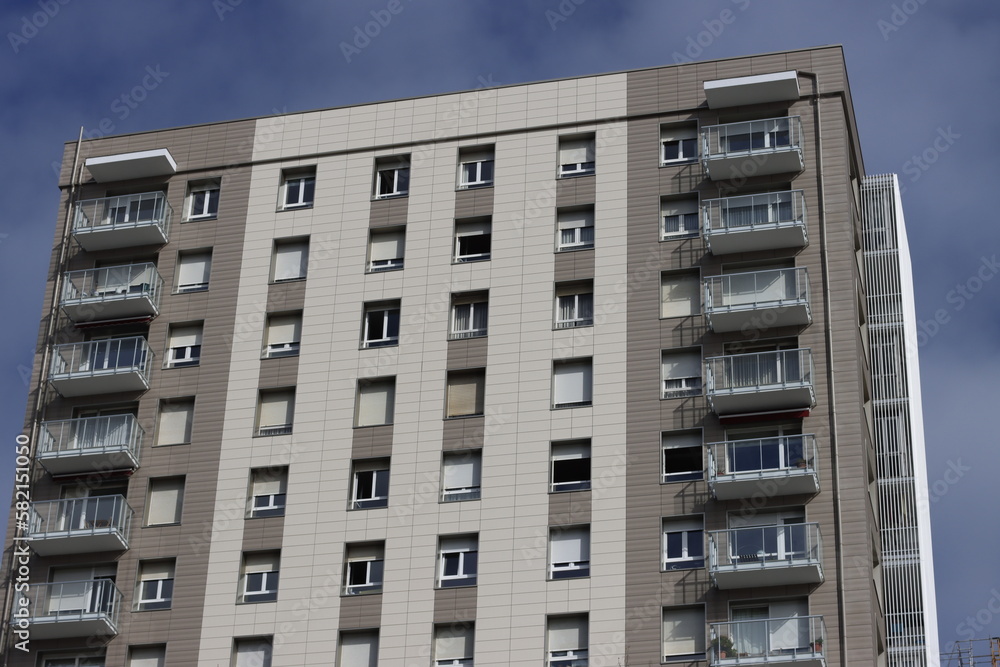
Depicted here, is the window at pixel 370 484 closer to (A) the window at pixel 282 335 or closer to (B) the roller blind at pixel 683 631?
(A) the window at pixel 282 335

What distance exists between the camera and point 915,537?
214 ft

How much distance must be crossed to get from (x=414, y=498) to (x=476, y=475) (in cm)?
199

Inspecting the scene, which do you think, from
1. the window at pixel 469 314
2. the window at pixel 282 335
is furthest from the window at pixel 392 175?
the window at pixel 282 335

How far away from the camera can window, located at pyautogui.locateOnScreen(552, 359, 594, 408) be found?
5206 centimetres

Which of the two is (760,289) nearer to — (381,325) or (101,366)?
(381,325)

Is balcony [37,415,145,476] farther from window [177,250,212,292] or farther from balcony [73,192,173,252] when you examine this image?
balcony [73,192,173,252]

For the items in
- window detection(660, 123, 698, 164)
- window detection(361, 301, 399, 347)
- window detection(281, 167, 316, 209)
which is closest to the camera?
window detection(361, 301, 399, 347)

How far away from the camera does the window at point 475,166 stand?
57219 millimetres

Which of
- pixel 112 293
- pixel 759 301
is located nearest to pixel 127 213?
pixel 112 293

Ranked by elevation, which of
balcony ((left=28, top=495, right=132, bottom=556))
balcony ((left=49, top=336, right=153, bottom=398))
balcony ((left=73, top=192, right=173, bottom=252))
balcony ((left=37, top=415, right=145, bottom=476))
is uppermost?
balcony ((left=73, top=192, right=173, bottom=252))

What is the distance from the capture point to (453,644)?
49.3 m

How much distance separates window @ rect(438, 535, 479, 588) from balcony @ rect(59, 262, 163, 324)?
13613mm

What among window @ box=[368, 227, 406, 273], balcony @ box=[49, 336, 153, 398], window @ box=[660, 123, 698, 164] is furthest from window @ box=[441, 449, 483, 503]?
window @ box=[660, 123, 698, 164]

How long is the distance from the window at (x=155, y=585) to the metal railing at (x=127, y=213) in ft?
38.9
